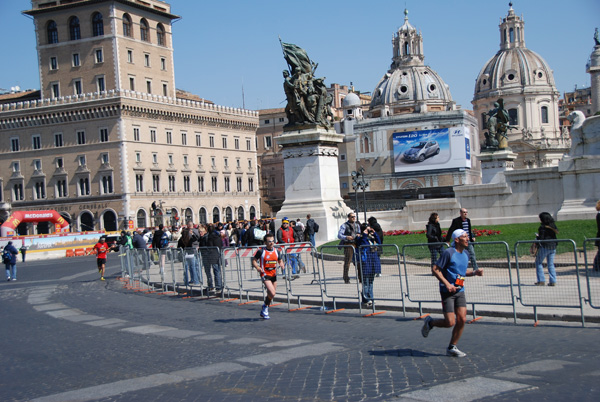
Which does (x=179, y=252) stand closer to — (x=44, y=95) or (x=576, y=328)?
(x=576, y=328)

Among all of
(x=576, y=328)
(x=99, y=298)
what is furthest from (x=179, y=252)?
(x=576, y=328)

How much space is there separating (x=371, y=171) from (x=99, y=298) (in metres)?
108

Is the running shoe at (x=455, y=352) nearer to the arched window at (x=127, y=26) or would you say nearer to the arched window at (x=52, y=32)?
the arched window at (x=127, y=26)

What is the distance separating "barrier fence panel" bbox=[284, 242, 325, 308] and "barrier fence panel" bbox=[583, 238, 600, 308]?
596 centimetres

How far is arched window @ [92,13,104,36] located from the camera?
284 ft

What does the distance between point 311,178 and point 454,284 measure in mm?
17008

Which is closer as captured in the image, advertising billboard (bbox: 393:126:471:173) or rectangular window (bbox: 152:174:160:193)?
rectangular window (bbox: 152:174:160:193)

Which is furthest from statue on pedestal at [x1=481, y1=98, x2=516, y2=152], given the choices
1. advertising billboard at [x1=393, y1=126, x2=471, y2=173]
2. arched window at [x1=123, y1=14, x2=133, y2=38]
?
advertising billboard at [x1=393, y1=126, x2=471, y2=173]

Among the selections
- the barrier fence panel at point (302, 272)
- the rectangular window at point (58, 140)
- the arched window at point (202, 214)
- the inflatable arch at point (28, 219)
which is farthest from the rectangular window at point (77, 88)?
the barrier fence panel at point (302, 272)

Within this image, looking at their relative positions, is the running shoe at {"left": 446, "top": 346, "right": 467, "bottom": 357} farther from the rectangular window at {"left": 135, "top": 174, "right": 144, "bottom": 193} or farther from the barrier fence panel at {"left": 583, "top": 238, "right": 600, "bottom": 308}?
the rectangular window at {"left": 135, "top": 174, "right": 144, "bottom": 193}

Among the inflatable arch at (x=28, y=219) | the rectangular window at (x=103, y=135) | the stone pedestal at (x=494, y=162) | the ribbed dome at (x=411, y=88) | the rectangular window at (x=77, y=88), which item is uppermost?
the ribbed dome at (x=411, y=88)

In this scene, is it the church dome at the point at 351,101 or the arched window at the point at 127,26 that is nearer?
the arched window at the point at 127,26

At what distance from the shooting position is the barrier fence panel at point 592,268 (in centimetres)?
1089

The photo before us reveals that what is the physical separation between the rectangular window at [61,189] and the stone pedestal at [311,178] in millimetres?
64348
